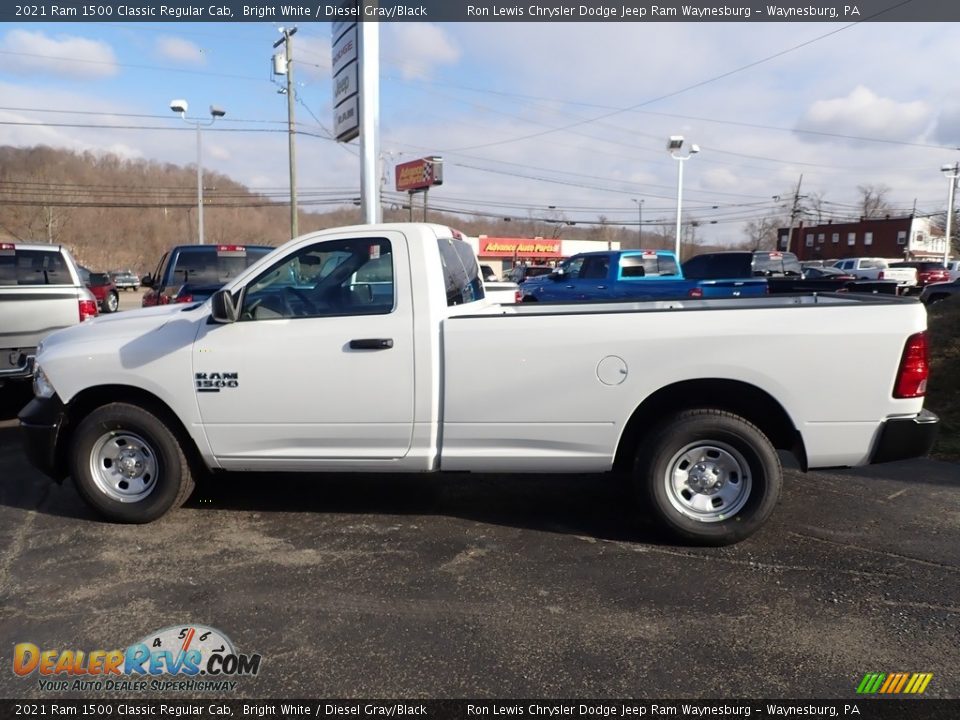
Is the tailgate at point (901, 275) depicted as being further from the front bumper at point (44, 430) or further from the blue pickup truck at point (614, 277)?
the front bumper at point (44, 430)

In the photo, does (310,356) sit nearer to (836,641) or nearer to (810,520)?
(836,641)

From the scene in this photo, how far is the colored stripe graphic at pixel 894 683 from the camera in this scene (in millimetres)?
2721

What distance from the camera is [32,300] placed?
698 cm

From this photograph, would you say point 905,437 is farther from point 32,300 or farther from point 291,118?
point 291,118

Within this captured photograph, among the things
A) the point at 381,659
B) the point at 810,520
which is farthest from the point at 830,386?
the point at 381,659

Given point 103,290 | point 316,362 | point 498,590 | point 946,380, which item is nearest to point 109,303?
point 103,290

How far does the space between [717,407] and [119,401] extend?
3806 millimetres

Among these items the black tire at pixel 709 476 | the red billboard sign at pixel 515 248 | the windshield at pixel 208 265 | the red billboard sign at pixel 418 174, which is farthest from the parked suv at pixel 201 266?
the red billboard sign at pixel 515 248

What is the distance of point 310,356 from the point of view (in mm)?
4102

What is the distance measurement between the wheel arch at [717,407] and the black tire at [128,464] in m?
2.85

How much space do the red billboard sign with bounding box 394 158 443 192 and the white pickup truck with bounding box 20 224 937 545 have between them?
41855 mm

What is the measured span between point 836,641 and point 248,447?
341cm

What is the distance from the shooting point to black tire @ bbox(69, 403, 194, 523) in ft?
14.1

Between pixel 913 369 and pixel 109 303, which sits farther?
pixel 109 303
